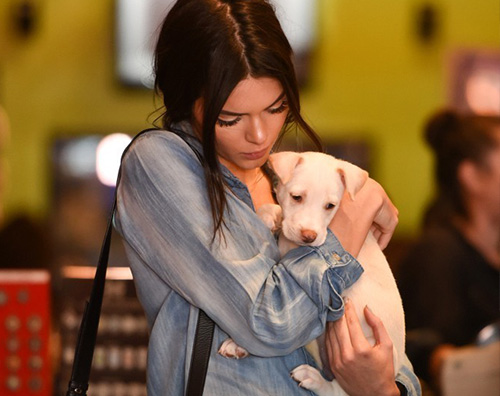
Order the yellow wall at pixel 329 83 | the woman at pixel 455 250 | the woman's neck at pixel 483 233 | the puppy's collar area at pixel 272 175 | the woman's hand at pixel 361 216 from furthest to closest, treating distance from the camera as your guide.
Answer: the yellow wall at pixel 329 83 → the woman's neck at pixel 483 233 → the woman at pixel 455 250 → the puppy's collar area at pixel 272 175 → the woman's hand at pixel 361 216

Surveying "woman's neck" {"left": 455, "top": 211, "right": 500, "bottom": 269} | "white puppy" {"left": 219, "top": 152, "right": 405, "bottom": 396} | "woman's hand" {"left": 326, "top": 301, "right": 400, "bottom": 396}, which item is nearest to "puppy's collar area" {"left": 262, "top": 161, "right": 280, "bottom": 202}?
"white puppy" {"left": 219, "top": 152, "right": 405, "bottom": 396}

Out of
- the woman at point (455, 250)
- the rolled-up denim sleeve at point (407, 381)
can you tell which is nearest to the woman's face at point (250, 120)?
the rolled-up denim sleeve at point (407, 381)

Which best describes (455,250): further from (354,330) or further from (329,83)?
(329,83)

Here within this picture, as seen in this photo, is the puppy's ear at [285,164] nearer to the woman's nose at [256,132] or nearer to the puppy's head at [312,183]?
the puppy's head at [312,183]

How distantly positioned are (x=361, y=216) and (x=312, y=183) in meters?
0.11

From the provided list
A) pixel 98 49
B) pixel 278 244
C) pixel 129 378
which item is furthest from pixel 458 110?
pixel 98 49

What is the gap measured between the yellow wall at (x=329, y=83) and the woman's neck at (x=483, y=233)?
2.69 metres

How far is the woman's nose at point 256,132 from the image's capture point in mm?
1444

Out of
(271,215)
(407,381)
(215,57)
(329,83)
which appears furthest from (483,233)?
(329,83)

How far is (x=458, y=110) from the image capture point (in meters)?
3.56

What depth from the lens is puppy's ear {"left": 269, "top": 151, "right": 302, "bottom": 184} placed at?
1613 millimetres

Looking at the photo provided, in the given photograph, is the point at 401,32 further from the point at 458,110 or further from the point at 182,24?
the point at 182,24

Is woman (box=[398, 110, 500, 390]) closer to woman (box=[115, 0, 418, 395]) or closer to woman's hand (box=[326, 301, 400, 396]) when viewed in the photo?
woman's hand (box=[326, 301, 400, 396])

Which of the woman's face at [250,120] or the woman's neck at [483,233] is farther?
the woman's neck at [483,233]
